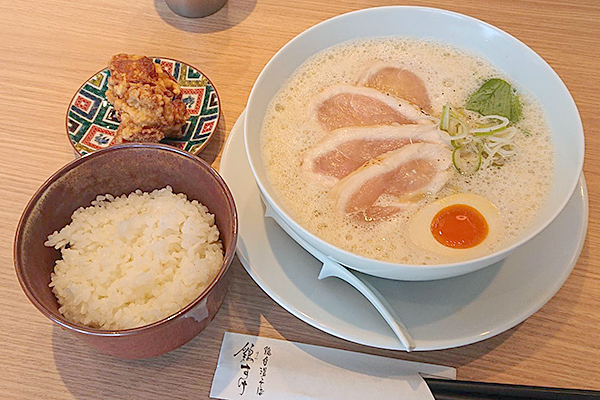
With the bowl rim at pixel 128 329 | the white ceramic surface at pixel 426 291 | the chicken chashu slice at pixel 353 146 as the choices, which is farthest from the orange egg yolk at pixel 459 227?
the bowl rim at pixel 128 329

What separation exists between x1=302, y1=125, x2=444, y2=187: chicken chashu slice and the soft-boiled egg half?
20 cm

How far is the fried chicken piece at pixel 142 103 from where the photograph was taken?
1511 millimetres

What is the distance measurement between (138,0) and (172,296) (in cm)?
148

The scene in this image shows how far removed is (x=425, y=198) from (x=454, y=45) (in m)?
0.58

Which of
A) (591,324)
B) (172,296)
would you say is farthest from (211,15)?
(591,324)

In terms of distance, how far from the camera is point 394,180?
131cm

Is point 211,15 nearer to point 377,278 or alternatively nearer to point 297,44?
point 297,44

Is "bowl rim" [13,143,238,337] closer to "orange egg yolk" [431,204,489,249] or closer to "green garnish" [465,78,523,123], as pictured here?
"orange egg yolk" [431,204,489,249]

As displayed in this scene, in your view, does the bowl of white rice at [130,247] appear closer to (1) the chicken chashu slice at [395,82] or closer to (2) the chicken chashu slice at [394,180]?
(2) the chicken chashu slice at [394,180]

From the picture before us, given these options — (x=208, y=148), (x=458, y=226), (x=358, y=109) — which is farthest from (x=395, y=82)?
(x=208, y=148)

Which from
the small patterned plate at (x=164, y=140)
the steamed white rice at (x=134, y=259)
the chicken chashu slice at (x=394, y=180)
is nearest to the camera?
the steamed white rice at (x=134, y=259)

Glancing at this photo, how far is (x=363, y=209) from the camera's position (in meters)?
1.26

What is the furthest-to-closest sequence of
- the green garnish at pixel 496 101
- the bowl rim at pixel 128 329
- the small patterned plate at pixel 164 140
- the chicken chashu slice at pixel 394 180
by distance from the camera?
1. the small patterned plate at pixel 164 140
2. the green garnish at pixel 496 101
3. the chicken chashu slice at pixel 394 180
4. the bowl rim at pixel 128 329

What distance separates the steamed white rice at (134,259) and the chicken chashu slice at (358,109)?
0.43 metres
